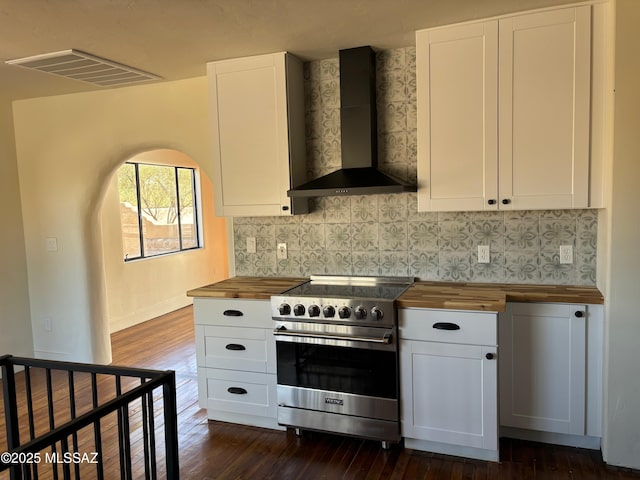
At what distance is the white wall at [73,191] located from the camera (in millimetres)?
4000

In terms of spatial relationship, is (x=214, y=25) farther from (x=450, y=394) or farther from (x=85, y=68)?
(x=450, y=394)

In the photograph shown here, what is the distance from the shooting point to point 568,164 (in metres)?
2.60

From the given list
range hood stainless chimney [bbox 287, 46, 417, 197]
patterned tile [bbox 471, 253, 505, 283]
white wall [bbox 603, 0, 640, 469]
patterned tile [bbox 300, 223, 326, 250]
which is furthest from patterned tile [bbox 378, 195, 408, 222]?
white wall [bbox 603, 0, 640, 469]

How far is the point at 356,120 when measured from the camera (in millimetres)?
3102

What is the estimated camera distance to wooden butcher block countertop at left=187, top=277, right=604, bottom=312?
2576mm

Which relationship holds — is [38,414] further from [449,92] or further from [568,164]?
[568,164]

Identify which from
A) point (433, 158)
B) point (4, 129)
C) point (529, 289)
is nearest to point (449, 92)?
point (433, 158)

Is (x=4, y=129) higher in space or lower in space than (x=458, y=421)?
higher

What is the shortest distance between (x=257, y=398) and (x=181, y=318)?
326cm

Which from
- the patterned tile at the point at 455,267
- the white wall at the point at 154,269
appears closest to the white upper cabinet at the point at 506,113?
the patterned tile at the point at 455,267

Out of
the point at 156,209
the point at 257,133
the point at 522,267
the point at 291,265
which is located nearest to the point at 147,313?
the point at 156,209

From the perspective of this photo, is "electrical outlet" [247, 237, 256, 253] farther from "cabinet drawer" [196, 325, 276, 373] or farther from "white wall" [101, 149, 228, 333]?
"white wall" [101, 149, 228, 333]

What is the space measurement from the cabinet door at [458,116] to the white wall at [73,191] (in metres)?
2.07

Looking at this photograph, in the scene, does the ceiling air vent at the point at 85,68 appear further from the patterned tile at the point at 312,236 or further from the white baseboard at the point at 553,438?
the white baseboard at the point at 553,438
